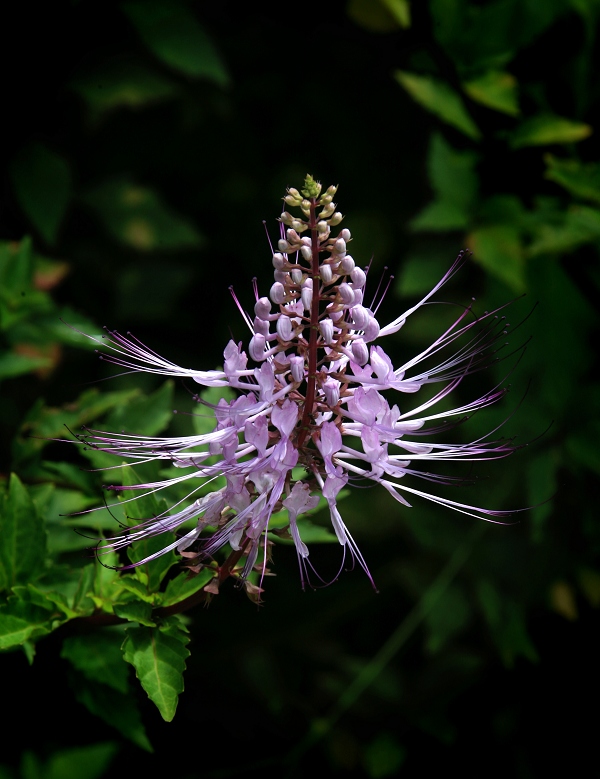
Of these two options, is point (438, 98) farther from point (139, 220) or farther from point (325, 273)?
point (325, 273)

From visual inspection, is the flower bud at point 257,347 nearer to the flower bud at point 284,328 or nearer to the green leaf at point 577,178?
the flower bud at point 284,328

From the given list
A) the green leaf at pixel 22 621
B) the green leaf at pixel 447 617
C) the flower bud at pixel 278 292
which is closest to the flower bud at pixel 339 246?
the flower bud at pixel 278 292

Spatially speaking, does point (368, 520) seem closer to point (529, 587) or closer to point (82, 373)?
point (529, 587)

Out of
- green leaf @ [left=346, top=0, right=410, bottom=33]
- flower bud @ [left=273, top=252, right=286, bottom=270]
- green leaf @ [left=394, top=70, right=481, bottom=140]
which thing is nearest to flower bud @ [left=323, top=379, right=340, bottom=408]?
flower bud @ [left=273, top=252, right=286, bottom=270]

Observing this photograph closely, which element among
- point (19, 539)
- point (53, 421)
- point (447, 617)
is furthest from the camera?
point (447, 617)

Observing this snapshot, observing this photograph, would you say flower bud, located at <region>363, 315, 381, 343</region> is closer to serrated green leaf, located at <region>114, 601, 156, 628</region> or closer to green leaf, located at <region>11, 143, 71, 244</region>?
serrated green leaf, located at <region>114, 601, 156, 628</region>

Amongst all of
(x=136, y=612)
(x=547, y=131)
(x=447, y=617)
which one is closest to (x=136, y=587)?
(x=136, y=612)

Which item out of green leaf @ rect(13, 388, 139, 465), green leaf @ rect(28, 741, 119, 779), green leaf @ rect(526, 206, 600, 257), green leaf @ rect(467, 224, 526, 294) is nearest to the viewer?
green leaf @ rect(13, 388, 139, 465)
